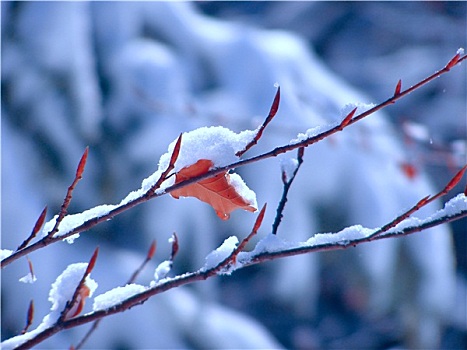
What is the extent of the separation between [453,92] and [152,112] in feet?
8.37

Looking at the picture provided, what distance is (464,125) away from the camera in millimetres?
3576

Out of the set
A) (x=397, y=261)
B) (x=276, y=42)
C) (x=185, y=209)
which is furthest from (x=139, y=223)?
(x=397, y=261)

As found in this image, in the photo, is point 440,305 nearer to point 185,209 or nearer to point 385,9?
point 185,209

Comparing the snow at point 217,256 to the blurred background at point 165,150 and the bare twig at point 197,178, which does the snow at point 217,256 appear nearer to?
the bare twig at point 197,178

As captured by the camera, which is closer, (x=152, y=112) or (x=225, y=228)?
(x=152, y=112)

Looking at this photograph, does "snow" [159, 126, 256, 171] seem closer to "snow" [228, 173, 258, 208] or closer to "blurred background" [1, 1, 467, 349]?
"snow" [228, 173, 258, 208]

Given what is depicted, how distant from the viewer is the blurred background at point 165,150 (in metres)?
1.54

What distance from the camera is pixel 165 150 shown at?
167 centimetres

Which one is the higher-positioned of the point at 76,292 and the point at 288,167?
the point at 288,167

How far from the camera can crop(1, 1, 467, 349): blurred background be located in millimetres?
1543

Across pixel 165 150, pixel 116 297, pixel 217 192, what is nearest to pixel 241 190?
pixel 217 192

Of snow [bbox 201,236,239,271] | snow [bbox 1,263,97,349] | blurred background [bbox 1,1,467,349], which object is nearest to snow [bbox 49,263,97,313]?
snow [bbox 1,263,97,349]

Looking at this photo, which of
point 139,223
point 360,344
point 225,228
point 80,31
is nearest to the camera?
point 80,31

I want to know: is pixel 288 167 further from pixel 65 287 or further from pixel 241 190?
pixel 65 287
